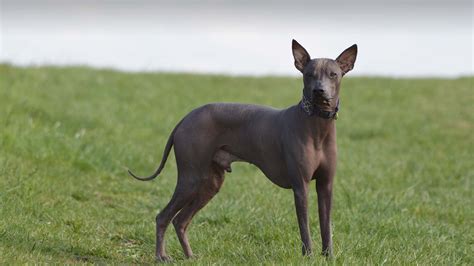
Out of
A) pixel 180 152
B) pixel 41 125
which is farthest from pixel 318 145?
pixel 41 125

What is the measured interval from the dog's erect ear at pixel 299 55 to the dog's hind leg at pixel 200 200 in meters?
1.15

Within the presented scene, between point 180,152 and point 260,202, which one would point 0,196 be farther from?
point 260,202

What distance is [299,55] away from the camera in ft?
20.0

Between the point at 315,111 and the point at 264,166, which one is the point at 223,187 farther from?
the point at 315,111

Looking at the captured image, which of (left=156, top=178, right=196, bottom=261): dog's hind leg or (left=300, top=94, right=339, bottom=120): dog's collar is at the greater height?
(left=300, top=94, right=339, bottom=120): dog's collar

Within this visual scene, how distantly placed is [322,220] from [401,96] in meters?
12.3

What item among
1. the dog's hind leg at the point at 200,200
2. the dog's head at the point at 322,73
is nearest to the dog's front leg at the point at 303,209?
the dog's head at the point at 322,73

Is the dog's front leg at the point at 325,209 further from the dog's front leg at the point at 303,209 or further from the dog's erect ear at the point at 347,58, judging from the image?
the dog's erect ear at the point at 347,58

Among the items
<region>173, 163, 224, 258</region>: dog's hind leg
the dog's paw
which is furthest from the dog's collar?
the dog's paw

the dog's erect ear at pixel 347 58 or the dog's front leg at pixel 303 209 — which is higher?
the dog's erect ear at pixel 347 58

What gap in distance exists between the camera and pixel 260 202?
9195 millimetres

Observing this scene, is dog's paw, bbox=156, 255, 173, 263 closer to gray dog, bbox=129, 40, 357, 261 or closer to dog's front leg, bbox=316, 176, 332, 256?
gray dog, bbox=129, 40, 357, 261

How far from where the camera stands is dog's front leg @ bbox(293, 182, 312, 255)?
6070mm

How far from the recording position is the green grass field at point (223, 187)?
7.16 meters
